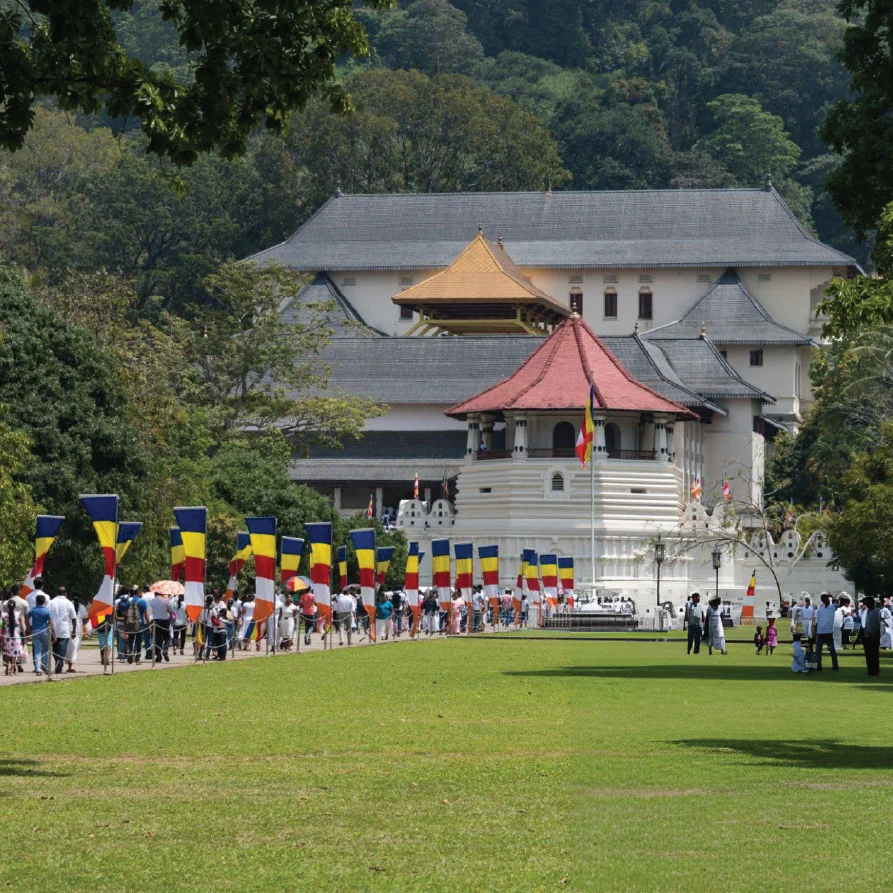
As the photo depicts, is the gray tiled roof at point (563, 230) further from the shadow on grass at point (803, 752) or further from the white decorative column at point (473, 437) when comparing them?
the shadow on grass at point (803, 752)

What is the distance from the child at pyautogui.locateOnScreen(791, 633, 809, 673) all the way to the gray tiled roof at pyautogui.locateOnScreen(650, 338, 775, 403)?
2405 inches

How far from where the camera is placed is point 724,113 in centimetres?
14375

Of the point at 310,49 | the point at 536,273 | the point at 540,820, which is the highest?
the point at 536,273

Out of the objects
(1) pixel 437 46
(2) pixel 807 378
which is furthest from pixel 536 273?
(1) pixel 437 46

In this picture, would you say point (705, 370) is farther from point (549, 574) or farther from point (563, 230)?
point (549, 574)

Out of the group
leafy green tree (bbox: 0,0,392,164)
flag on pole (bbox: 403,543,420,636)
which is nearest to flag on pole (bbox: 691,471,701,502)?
flag on pole (bbox: 403,543,420,636)

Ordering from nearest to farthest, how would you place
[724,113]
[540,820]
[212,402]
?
1. [540,820]
2. [212,402]
3. [724,113]

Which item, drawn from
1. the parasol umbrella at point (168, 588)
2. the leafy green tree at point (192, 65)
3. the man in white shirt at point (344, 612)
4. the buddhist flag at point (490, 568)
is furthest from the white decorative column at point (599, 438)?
the leafy green tree at point (192, 65)

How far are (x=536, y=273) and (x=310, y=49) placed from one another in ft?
323

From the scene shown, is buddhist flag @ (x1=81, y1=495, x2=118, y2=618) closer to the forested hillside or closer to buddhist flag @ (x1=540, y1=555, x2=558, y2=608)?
buddhist flag @ (x1=540, y1=555, x2=558, y2=608)

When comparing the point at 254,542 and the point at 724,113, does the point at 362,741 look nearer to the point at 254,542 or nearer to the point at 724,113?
the point at 254,542

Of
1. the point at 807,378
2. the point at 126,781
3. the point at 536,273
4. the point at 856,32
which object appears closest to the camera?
the point at 126,781

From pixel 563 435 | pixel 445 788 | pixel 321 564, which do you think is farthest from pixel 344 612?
pixel 563 435

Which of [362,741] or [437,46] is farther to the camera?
[437,46]
